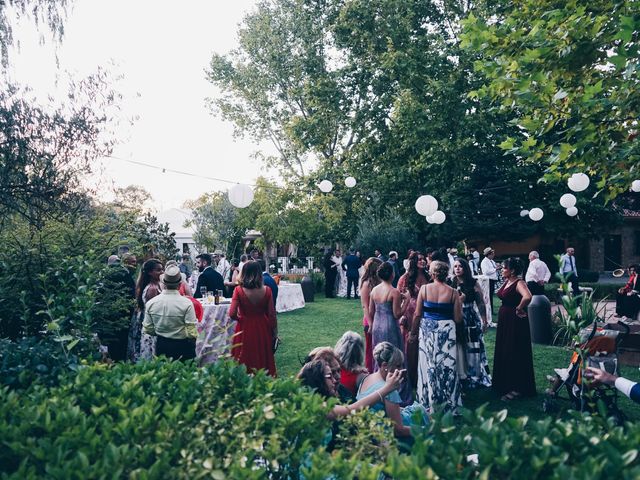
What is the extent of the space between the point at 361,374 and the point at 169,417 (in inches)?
99.2

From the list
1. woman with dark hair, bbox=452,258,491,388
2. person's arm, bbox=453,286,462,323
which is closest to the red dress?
person's arm, bbox=453,286,462,323

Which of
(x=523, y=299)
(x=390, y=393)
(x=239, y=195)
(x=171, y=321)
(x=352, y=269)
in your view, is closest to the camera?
(x=390, y=393)

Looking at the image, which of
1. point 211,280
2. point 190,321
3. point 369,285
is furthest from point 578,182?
point 190,321

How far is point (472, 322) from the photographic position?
25.0 ft

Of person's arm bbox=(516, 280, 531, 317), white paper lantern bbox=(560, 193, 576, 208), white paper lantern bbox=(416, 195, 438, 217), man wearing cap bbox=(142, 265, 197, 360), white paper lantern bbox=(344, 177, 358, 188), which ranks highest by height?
white paper lantern bbox=(344, 177, 358, 188)

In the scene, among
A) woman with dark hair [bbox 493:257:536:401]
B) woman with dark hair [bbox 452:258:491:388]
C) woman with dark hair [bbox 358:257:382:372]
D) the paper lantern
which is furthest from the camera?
the paper lantern

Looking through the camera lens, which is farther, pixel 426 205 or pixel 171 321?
pixel 426 205

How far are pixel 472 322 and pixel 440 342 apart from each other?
1494 millimetres

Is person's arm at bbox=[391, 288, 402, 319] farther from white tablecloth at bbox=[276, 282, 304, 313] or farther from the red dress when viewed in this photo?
white tablecloth at bbox=[276, 282, 304, 313]

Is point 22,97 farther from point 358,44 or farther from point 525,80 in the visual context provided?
point 358,44

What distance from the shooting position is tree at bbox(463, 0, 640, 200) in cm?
664

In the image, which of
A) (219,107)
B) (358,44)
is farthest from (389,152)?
(219,107)

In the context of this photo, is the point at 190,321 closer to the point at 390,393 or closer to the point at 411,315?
the point at 390,393

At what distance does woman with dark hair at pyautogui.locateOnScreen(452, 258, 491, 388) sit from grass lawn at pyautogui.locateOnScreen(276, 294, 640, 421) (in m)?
0.25
